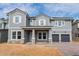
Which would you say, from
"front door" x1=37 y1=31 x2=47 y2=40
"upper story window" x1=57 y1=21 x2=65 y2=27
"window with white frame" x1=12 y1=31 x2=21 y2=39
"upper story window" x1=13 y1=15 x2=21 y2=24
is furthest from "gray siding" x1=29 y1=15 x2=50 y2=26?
"window with white frame" x1=12 y1=31 x2=21 y2=39

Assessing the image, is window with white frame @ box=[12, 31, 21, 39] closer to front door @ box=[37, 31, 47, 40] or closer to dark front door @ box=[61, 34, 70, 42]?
front door @ box=[37, 31, 47, 40]

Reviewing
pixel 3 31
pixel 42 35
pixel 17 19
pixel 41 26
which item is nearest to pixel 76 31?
pixel 42 35

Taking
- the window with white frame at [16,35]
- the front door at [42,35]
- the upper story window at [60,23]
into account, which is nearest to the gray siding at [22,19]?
the window with white frame at [16,35]

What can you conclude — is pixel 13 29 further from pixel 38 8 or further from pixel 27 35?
pixel 38 8

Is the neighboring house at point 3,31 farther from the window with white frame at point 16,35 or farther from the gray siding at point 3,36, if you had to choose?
the window with white frame at point 16,35

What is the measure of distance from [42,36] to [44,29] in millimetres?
1917

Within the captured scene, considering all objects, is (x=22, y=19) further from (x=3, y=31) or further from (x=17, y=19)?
(x=3, y=31)

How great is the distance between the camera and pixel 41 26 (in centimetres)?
2688

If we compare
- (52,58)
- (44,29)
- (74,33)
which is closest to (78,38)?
(74,33)

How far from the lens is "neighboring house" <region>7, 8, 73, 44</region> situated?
2678 centimetres

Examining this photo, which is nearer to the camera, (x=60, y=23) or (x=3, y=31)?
(x=60, y=23)

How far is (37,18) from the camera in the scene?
28.7 metres

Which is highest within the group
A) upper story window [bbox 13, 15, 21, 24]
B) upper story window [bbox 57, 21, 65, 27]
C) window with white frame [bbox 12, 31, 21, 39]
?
upper story window [bbox 13, 15, 21, 24]

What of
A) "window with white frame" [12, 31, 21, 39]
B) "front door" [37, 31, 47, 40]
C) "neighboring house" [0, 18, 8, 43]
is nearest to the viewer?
"window with white frame" [12, 31, 21, 39]
